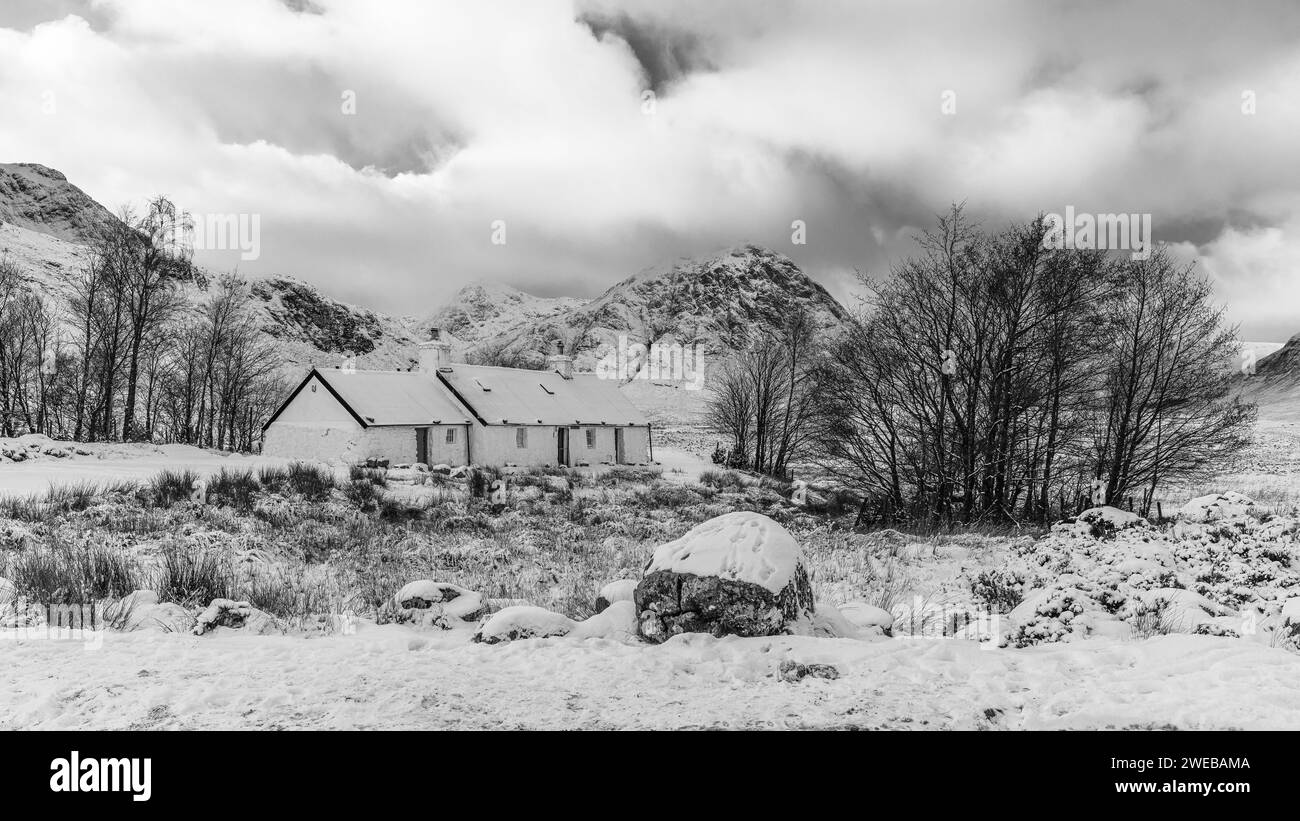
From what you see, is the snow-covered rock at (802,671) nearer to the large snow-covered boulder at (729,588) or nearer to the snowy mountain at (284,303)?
the large snow-covered boulder at (729,588)

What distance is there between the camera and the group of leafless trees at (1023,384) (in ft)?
61.7

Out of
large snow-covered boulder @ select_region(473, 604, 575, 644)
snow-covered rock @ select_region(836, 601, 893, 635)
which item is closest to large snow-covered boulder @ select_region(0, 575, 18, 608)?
large snow-covered boulder @ select_region(473, 604, 575, 644)

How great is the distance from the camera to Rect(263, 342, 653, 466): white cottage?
3328cm

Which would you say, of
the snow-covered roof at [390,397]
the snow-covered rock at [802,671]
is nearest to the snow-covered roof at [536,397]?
the snow-covered roof at [390,397]

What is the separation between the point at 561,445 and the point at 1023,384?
2692 cm

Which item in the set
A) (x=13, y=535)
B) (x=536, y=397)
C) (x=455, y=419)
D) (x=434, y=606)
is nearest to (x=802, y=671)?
(x=434, y=606)

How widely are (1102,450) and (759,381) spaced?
23588 millimetres

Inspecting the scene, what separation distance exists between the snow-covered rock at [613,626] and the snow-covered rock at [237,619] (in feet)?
8.94

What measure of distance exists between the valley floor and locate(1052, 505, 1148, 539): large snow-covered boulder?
22.7ft

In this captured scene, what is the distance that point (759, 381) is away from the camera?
4234 cm

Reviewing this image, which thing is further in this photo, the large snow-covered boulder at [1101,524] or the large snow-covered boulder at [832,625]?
the large snow-covered boulder at [1101,524]
